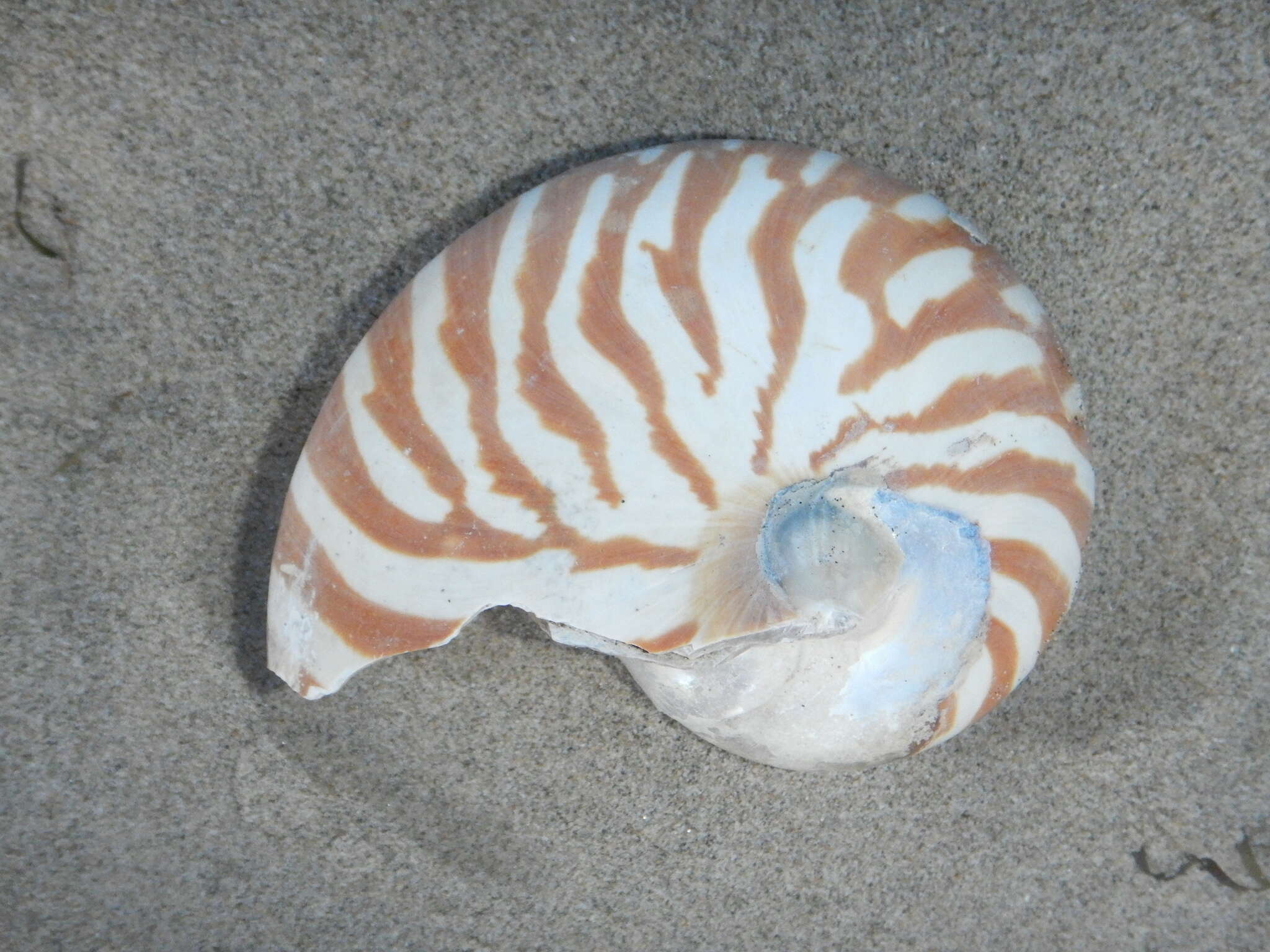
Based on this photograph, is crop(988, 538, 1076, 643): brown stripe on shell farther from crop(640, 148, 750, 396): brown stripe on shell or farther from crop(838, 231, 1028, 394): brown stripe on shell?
crop(640, 148, 750, 396): brown stripe on shell

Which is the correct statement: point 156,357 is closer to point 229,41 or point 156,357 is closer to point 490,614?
point 229,41

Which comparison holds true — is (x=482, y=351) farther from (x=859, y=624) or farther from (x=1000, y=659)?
(x=1000, y=659)

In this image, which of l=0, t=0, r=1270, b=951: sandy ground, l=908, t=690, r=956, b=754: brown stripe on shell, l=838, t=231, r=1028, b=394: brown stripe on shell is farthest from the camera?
l=0, t=0, r=1270, b=951: sandy ground

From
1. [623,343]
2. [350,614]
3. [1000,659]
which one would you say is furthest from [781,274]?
[350,614]

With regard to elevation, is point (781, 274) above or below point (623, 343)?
above

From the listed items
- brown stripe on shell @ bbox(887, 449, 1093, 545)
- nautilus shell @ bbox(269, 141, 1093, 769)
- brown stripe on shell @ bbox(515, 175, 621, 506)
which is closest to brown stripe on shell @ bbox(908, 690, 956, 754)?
nautilus shell @ bbox(269, 141, 1093, 769)

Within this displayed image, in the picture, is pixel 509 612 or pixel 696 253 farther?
pixel 509 612

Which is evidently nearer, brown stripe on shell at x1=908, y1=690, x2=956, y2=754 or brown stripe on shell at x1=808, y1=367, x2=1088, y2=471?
brown stripe on shell at x1=808, y1=367, x2=1088, y2=471

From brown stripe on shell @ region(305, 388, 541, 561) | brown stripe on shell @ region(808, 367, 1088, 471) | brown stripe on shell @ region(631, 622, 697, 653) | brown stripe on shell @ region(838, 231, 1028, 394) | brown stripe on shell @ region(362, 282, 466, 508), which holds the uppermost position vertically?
brown stripe on shell @ region(838, 231, 1028, 394)
